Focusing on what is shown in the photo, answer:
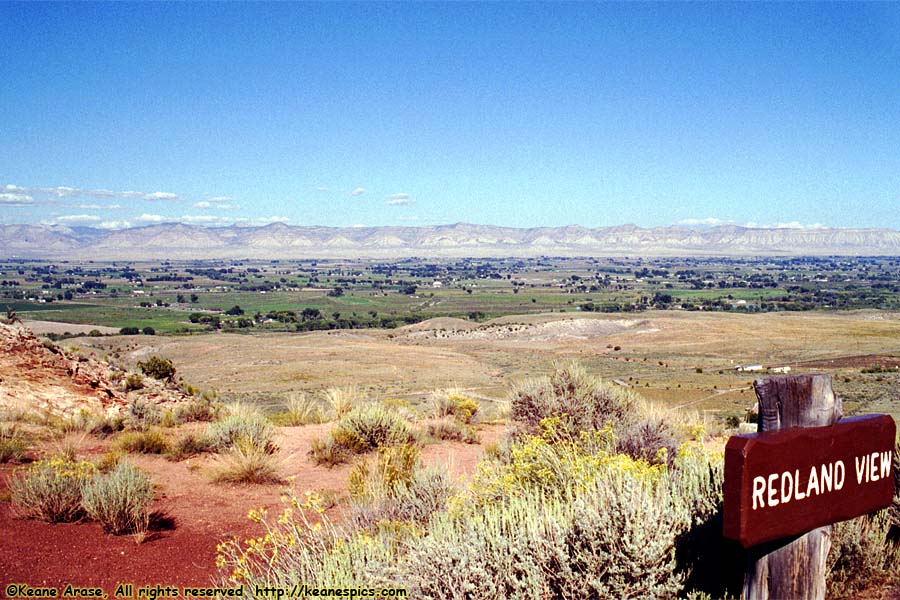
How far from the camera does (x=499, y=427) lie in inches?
563

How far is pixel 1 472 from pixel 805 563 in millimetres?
9664

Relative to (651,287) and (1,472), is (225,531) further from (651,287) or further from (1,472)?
(651,287)

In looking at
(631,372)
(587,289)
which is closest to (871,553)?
(631,372)

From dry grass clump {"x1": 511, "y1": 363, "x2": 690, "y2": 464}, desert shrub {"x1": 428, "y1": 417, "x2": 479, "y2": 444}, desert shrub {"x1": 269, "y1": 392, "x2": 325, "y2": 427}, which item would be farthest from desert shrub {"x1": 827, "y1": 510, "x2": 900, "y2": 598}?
desert shrub {"x1": 269, "y1": 392, "x2": 325, "y2": 427}

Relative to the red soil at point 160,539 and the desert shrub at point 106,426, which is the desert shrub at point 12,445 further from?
the desert shrub at point 106,426

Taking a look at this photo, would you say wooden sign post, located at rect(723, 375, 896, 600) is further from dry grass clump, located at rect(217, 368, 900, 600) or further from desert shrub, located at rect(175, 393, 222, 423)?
desert shrub, located at rect(175, 393, 222, 423)

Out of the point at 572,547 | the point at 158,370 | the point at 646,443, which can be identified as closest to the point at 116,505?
the point at 572,547

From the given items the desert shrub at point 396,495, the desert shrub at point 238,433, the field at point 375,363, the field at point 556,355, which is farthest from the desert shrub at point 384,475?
the field at point 556,355

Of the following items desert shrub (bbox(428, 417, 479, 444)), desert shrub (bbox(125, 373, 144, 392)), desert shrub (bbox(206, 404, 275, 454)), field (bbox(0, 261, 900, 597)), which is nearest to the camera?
field (bbox(0, 261, 900, 597))

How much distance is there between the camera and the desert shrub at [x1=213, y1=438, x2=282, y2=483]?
8828 millimetres

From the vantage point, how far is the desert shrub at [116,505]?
21.4 feet

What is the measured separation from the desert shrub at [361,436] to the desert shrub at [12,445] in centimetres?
432

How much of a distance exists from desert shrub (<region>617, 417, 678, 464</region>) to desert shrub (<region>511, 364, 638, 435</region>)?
933mm

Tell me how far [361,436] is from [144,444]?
363cm
